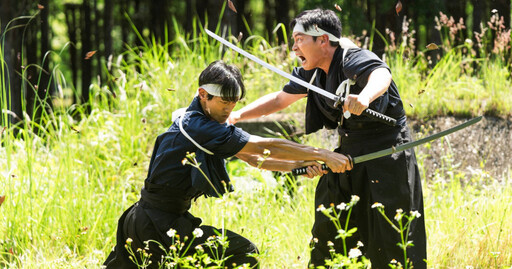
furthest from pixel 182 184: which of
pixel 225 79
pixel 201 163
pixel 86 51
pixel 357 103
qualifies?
pixel 86 51

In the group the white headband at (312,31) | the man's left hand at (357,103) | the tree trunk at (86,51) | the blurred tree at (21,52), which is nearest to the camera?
the man's left hand at (357,103)

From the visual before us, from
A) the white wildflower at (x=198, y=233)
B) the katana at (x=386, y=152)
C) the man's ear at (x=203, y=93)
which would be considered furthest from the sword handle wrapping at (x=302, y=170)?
the white wildflower at (x=198, y=233)

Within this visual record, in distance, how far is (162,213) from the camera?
128 inches

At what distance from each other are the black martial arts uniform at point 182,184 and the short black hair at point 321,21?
0.69 metres

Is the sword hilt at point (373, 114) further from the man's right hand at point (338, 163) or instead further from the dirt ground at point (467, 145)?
the dirt ground at point (467, 145)

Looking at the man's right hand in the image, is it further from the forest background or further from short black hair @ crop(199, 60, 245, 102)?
short black hair @ crop(199, 60, 245, 102)

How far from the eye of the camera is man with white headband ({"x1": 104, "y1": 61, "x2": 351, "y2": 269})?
3123 millimetres

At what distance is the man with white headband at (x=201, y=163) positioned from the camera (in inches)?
123

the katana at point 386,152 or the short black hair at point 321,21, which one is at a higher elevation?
the short black hair at point 321,21

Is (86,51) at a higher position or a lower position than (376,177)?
lower

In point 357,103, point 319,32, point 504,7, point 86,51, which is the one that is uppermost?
point 319,32

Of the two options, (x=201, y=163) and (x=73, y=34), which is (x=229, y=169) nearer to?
(x=201, y=163)

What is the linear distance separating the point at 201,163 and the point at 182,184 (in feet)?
0.64

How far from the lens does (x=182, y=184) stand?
320cm
